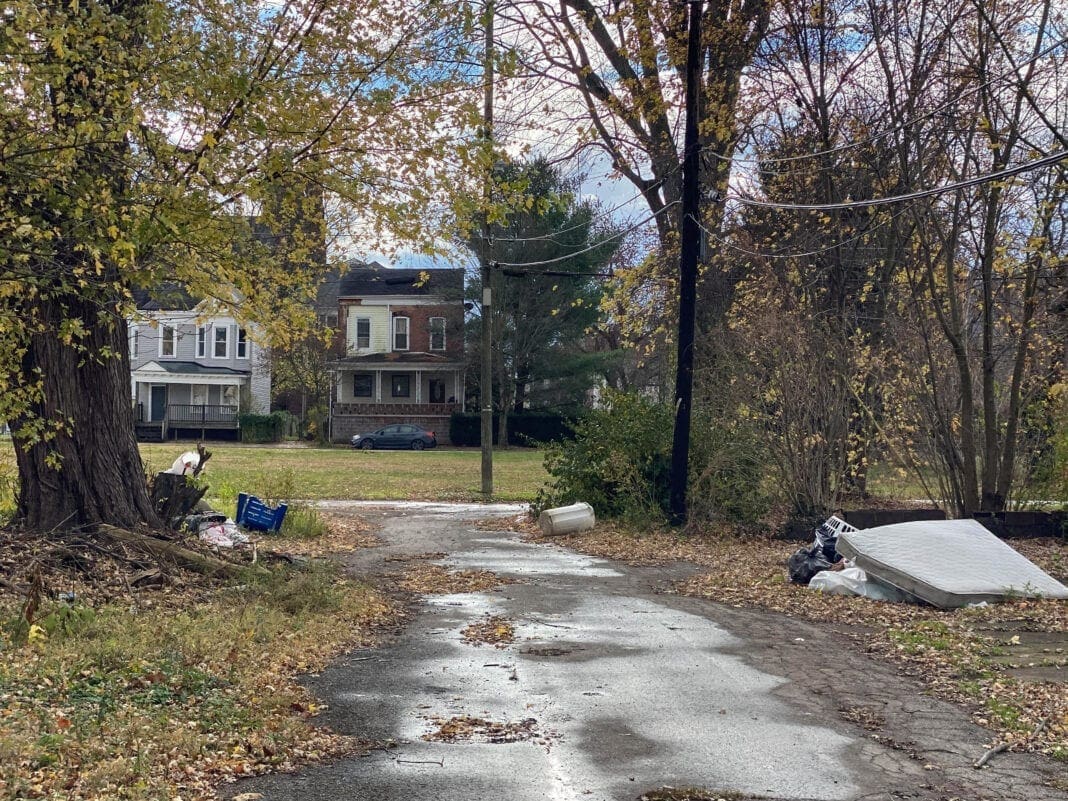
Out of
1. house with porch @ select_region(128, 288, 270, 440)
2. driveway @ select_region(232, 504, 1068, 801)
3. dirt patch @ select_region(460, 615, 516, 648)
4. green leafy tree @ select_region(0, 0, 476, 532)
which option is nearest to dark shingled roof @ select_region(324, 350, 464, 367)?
house with porch @ select_region(128, 288, 270, 440)

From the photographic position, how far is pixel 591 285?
169ft

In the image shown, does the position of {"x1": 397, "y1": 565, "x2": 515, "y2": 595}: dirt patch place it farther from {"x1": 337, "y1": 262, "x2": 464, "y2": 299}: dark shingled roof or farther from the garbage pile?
{"x1": 337, "y1": 262, "x2": 464, "y2": 299}: dark shingled roof

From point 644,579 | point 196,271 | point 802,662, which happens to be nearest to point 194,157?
point 196,271

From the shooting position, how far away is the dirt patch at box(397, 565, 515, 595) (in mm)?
11656

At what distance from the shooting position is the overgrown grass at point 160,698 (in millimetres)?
4863

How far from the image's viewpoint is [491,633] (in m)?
9.20

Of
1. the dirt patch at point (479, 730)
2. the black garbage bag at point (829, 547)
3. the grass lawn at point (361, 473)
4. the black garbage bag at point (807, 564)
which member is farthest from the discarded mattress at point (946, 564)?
the grass lawn at point (361, 473)

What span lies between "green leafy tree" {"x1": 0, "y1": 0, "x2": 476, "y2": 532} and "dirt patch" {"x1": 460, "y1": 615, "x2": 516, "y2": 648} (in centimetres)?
377

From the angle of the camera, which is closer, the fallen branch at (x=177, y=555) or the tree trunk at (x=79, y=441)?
the fallen branch at (x=177, y=555)

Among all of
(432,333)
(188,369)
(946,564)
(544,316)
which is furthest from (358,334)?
(946,564)

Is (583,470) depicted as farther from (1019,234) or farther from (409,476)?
(409,476)

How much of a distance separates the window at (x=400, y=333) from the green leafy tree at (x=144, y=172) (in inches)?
Answer: 1729

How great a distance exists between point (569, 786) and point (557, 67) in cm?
1939

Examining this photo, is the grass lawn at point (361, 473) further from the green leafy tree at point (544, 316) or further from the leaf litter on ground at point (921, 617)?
the leaf litter on ground at point (921, 617)
